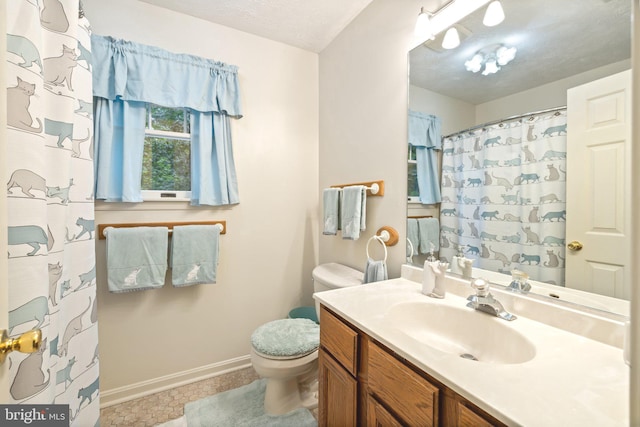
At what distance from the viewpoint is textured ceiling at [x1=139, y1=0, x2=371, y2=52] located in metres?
1.62

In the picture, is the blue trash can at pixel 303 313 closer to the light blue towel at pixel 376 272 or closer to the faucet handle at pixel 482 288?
the light blue towel at pixel 376 272

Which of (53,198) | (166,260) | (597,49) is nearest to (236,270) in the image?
(166,260)

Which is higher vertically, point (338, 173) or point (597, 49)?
point (597, 49)

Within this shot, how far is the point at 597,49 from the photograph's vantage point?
80 cm

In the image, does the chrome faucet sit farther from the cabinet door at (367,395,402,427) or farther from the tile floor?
the tile floor

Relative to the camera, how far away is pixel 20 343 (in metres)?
0.50

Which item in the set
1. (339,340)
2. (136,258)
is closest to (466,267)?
(339,340)

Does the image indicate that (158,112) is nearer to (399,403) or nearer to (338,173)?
(338,173)

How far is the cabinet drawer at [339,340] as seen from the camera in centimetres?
91

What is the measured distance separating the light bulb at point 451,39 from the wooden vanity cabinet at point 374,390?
4.29 feet

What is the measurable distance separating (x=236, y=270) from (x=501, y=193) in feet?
5.48

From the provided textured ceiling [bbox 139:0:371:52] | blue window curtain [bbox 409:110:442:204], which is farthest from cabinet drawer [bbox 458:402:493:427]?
textured ceiling [bbox 139:0:371:52]

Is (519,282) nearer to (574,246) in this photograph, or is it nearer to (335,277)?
(574,246)

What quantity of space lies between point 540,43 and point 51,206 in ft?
5.74
